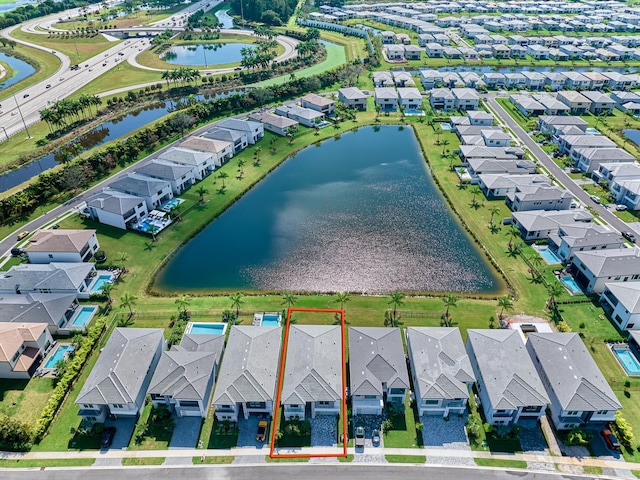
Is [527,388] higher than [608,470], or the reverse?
[527,388]

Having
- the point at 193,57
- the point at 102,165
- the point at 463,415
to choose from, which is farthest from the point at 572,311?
the point at 193,57

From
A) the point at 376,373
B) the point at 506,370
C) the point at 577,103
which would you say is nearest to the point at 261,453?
the point at 376,373

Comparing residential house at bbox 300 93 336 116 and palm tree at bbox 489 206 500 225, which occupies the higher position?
residential house at bbox 300 93 336 116

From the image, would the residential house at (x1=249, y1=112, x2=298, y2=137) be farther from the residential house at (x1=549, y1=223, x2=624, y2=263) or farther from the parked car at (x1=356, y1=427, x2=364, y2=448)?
the parked car at (x1=356, y1=427, x2=364, y2=448)

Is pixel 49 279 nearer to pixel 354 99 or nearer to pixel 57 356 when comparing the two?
pixel 57 356

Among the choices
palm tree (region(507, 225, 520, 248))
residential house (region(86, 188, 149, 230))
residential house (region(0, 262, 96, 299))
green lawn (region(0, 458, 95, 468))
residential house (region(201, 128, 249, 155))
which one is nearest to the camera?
green lawn (region(0, 458, 95, 468))

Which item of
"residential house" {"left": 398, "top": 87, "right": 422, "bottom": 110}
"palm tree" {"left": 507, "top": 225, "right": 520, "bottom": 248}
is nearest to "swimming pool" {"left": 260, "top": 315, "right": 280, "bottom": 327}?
"palm tree" {"left": 507, "top": 225, "right": 520, "bottom": 248}

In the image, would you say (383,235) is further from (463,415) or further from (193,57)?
(193,57)
